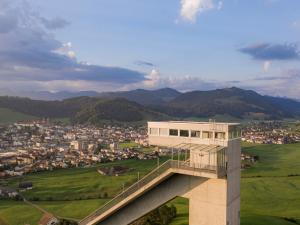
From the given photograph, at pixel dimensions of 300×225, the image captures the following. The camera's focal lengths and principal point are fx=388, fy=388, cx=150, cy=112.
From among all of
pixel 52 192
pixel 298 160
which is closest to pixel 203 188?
pixel 52 192

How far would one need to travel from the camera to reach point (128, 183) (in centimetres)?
10312

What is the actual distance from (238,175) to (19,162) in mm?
129580

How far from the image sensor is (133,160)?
14150 centimetres

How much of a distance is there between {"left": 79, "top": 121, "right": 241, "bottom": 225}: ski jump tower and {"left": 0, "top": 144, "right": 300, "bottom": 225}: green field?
46.6ft

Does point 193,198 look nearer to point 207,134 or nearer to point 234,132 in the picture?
point 207,134

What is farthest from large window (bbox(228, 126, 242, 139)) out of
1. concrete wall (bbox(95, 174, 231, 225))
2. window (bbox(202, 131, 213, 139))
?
concrete wall (bbox(95, 174, 231, 225))

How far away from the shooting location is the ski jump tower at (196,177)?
91.1 feet

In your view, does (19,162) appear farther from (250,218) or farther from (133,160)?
(250,218)

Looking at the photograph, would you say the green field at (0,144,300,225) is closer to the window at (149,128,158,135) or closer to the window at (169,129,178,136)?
the window at (149,128,158,135)

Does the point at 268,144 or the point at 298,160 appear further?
the point at 268,144

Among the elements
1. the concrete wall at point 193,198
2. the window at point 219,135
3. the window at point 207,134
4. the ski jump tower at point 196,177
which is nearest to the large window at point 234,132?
A: the ski jump tower at point 196,177

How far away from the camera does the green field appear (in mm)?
70250

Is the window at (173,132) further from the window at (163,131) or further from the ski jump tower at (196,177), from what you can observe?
the window at (163,131)

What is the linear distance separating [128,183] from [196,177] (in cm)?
7575
